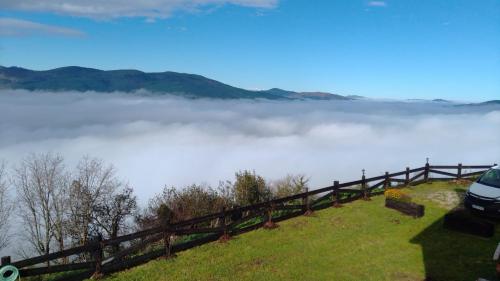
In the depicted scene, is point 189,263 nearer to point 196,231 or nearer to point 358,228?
point 196,231

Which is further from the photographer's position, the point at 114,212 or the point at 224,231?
the point at 114,212

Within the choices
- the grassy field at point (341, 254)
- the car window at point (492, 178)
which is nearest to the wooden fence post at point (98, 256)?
the grassy field at point (341, 254)

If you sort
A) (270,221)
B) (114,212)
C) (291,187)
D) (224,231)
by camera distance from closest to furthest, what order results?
(224,231)
(270,221)
(114,212)
(291,187)

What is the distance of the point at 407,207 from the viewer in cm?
1864

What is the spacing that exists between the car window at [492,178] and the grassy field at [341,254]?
2664 mm

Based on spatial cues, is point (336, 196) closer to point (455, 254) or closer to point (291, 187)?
point (455, 254)

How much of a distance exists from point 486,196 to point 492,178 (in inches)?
77.3

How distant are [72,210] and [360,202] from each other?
4033cm

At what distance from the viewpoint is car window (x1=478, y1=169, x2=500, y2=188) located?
682 inches

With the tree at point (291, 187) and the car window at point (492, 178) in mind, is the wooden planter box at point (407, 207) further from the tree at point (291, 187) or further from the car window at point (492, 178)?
the tree at point (291, 187)

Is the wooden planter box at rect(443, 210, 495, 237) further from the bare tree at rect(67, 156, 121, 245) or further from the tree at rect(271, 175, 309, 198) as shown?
the bare tree at rect(67, 156, 121, 245)

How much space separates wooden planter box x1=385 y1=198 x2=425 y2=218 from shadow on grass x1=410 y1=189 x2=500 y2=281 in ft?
4.99

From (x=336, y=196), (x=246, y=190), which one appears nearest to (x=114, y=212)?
(x=246, y=190)

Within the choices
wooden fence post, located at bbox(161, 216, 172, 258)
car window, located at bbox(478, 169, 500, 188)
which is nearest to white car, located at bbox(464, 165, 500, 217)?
car window, located at bbox(478, 169, 500, 188)
